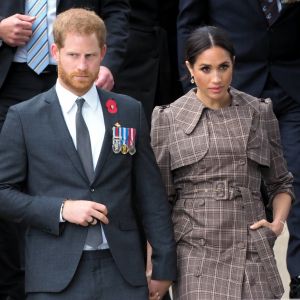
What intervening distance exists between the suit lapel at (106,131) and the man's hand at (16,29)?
729mm

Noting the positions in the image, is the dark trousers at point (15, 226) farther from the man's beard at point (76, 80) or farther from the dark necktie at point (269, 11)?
the dark necktie at point (269, 11)

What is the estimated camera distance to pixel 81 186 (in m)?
4.54

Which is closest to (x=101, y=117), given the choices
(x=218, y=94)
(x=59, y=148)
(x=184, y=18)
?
(x=59, y=148)

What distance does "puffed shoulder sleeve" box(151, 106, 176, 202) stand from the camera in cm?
498

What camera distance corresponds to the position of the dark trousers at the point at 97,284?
176 inches

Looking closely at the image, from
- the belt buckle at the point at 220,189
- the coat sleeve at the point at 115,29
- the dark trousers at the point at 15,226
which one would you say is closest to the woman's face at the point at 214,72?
the belt buckle at the point at 220,189

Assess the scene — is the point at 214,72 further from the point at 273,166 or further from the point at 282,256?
the point at 282,256

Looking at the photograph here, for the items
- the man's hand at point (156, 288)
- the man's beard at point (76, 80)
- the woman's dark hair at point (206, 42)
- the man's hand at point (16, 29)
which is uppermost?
the man's hand at point (16, 29)

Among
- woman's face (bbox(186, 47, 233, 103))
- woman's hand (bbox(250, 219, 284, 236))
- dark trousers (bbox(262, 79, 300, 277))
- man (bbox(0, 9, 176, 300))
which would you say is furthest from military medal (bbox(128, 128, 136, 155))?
dark trousers (bbox(262, 79, 300, 277))

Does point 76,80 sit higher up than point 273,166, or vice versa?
point 76,80

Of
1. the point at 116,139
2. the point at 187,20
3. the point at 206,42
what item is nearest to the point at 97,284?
the point at 116,139

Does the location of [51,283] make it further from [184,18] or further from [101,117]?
[184,18]

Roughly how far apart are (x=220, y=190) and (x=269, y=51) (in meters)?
1.43

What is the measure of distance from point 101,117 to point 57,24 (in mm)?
429
